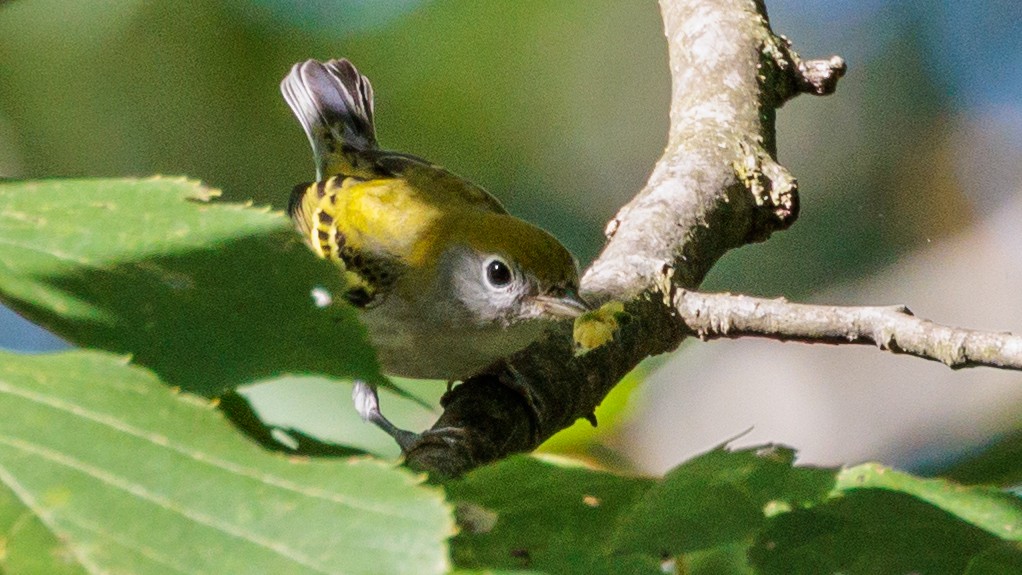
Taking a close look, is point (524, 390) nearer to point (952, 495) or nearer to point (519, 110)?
point (952, 495)

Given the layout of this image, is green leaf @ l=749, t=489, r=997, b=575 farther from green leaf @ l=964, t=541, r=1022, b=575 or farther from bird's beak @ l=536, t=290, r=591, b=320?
bird's beak @ l=536, t=290, r=591, b=320

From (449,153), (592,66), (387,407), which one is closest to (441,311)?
(387,407)

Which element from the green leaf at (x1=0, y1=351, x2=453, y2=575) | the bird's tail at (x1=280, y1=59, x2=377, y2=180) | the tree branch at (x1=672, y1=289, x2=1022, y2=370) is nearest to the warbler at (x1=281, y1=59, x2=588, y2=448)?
the tree branch at (x1=672, y1=289, x2=1022, y2=370)

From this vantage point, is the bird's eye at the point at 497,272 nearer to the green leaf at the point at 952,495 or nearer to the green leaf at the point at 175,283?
the green leaf at the point at 952,495

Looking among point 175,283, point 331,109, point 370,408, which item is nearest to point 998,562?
point 175,283

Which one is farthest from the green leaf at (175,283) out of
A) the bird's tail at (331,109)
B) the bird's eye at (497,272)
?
the bird's tail at (331,109)
